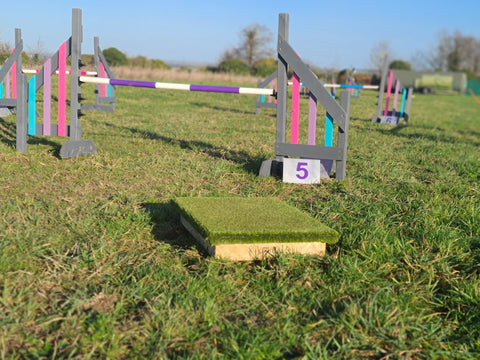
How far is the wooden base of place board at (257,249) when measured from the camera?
286 cm

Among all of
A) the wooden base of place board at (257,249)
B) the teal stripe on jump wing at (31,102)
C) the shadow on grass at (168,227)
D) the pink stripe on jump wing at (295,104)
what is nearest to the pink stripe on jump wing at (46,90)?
the teal stripe on jump wing at (31,102)

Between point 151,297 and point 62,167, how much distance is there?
3.12 metres

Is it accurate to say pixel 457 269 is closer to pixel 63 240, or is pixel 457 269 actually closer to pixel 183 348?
pixel 183 348

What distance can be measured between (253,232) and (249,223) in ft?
0.55

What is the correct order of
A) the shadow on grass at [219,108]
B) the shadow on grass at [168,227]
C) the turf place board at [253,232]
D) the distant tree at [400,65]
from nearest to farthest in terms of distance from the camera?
1. the turf place board at [253,232]
2. the shadow on grass at [168,227]
3. the shadow on grass at [219,108]
4. the distant tree at [400,65]

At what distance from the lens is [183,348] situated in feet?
6.60

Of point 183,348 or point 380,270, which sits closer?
point 183,348

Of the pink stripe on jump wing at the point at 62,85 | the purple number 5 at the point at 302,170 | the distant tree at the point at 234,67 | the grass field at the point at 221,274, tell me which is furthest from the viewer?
the distant tree at the point at 234,67

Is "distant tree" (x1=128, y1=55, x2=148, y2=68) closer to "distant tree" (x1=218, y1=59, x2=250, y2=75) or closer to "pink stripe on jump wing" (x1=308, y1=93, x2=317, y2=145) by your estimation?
"distant tree" (x1=218, y1=59, x2=250, y2=75)

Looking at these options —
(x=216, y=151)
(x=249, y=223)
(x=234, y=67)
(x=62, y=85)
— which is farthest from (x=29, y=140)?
(x=234, y=67)

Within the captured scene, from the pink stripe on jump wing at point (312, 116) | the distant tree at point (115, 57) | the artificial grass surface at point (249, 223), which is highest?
the distant tree at point (115, 57)

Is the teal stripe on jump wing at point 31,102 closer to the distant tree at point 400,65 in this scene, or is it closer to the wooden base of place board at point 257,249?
the wooden base of place board at point 257,249

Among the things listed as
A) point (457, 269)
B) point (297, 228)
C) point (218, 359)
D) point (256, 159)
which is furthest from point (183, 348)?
point (256, 159)

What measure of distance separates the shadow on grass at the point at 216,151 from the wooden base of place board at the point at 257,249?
240 cm
